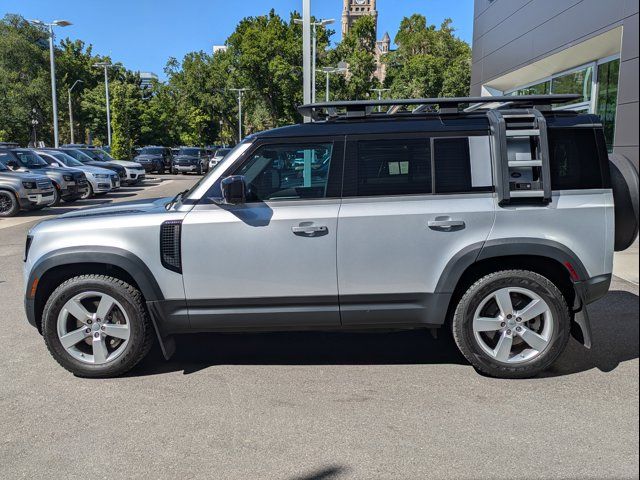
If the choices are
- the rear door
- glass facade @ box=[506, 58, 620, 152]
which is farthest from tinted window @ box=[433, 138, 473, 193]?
glass facade @ box=[506, 58, 620, 152]

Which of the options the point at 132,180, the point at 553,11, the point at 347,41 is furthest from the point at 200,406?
the point at 347,41

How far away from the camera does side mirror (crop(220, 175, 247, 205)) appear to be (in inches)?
161

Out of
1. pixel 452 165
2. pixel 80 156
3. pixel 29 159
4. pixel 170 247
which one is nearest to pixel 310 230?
pixel 170 247

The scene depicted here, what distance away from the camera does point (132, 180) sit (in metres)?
26.2

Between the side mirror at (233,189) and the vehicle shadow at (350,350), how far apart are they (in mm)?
1450

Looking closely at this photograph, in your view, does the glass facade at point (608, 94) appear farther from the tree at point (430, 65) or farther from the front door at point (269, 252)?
the tree at point (430, 65)

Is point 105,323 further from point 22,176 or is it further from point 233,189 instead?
point 22,176

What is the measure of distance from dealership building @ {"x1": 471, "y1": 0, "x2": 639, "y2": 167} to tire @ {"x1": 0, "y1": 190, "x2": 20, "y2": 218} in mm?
13454

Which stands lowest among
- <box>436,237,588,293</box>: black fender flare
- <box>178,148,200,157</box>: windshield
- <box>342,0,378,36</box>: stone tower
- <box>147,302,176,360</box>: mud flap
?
<box>147,302,176,360</box>: mud flap

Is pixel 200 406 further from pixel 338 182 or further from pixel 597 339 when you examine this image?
pixel 597 339

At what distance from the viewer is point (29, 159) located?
17.3 m

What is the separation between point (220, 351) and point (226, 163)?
1.71 metres

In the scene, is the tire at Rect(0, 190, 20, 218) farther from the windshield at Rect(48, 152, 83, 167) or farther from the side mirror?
the side mirror

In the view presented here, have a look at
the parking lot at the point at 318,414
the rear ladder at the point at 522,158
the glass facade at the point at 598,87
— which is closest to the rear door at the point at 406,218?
A: the rear ladder at the point at 522,158
